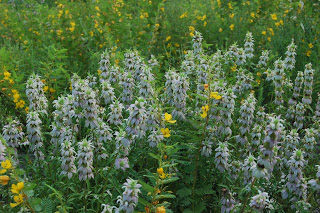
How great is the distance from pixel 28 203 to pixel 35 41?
4269 millimetres

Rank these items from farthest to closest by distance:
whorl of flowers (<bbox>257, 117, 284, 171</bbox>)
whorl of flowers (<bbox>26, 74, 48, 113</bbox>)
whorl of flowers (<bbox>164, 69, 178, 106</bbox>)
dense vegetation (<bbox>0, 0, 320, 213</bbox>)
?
whorl of flowers (<bbox>26, 74, 48, 113</bbox>) → whorl of flowers (<bbox>164, 69, 178, 106</bbox>) → dense vegetation (<bbox>0, 0, 320, 213</bbox>) → whorl of flowers (<bbox>257, 117, 284, 171</bbox>)

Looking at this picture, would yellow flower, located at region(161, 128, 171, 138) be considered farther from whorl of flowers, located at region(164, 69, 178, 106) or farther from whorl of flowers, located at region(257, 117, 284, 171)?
whorl of flowers, located at region(257, 117, 284, 171)

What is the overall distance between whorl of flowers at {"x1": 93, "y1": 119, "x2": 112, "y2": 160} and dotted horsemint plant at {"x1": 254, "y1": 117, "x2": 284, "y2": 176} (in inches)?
42.6

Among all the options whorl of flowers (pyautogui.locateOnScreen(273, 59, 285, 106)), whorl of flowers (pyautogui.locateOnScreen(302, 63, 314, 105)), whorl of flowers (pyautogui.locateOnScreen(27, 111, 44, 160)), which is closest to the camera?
whorl of flowers (pyautogui.locateOnScreen(27, 111, 44, 160))

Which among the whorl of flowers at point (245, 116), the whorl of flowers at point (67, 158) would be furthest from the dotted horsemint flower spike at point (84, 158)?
the whorl of flowers at point (245, 116)

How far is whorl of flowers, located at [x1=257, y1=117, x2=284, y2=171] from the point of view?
182cm

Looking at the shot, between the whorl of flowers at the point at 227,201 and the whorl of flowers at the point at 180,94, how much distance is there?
25.5 inches

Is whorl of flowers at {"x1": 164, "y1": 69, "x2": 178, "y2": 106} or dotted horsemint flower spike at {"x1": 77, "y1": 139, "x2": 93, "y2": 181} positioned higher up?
whorl of flowers at {"x1": 164, "y1": 69, "x2": 178, "y2": 106}

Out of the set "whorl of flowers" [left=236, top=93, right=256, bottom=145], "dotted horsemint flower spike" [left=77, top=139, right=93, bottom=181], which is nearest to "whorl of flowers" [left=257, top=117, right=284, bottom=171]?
"whorl of flowers" [left=236, top=93, right=256, bottom=145]

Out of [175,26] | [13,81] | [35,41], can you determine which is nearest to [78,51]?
[35,41]

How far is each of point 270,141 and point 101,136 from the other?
119 cm

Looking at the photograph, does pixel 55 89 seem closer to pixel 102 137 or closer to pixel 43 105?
pixel 43 105

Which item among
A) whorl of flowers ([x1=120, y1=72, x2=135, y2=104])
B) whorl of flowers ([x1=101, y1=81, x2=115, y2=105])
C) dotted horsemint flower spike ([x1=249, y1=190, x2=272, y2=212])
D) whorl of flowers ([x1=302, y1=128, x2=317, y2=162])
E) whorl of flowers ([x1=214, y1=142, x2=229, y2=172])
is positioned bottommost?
dotted horsemint flower spike ([x1=249, y1=190, x2=272, y2=212])

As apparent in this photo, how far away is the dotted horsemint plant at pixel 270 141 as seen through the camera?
1.82 m
